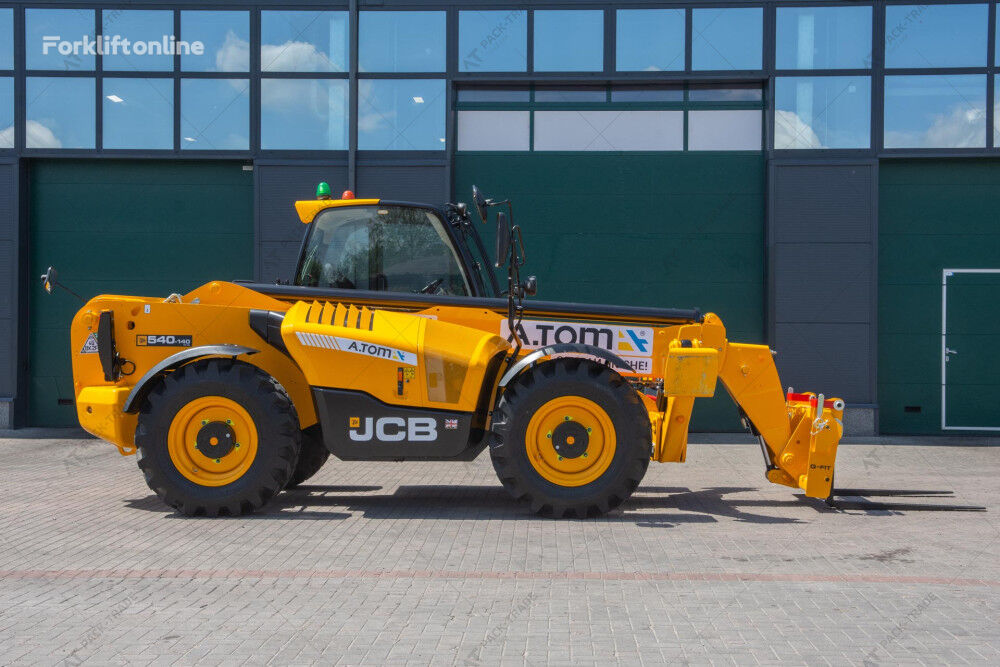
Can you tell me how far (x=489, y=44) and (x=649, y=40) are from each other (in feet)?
7.51

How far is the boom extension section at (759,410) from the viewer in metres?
8.20

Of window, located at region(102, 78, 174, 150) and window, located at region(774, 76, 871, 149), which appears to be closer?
window, located at region(774, 76, 871, 149)

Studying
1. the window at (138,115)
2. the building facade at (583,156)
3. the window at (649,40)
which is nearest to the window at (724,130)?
the building facade at (583,156)

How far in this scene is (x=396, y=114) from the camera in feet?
48.1

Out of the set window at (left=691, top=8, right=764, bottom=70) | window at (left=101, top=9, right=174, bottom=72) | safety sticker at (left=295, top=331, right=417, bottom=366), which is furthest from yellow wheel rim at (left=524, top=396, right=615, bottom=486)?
window at (left=101, top=9, right=174, bottom=72)

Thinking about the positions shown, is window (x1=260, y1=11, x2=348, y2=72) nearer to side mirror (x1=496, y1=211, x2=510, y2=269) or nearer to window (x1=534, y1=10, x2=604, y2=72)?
window (x1=534, y1=10, x2=604, y2=72)

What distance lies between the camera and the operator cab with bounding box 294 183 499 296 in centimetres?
891

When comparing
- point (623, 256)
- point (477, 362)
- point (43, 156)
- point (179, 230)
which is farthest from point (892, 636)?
point (43, 156)

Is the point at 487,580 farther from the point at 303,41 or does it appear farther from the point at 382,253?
the point at 303,41

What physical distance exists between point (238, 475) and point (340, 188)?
7.08 m

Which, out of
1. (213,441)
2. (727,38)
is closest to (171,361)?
(213,441)

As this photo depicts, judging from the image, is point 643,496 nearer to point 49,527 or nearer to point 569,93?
point 49,527

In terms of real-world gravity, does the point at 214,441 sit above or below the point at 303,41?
below

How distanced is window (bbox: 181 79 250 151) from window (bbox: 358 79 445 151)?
1.72m
